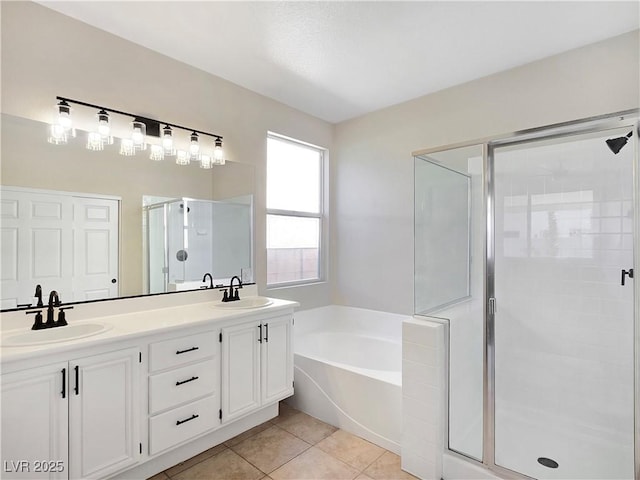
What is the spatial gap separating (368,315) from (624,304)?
2078 millimetres

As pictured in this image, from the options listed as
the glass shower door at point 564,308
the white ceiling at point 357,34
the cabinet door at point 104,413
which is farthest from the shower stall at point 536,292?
the cabinet door at point 104,413

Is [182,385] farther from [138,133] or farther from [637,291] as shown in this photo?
[637,291]

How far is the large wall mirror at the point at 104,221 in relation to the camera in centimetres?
178

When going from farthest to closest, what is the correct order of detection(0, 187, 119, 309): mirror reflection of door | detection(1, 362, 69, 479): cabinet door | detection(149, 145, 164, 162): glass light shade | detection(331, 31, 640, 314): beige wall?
detection(149, 145, 164, 162): glass light shade, detection(331, 31, 640, 314): beige wall, detection(0, 187, 119, 309): mirror reflection of door, detection(1, 362, 69, 479): cabinet door

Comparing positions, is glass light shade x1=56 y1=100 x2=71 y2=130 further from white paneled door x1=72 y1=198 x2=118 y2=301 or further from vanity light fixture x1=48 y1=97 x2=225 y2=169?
Answer: white paneled door x1=72 y1=198 x2=118 y2=301

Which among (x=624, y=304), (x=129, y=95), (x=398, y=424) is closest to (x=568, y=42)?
(x=624, y=304)

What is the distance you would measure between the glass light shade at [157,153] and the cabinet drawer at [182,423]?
1.72m

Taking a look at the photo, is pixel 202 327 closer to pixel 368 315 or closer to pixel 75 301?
pixel 75 301

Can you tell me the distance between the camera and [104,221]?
6.82 ft

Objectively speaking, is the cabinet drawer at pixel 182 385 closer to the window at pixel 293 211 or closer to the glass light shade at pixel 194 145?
the window at pixel 293 211

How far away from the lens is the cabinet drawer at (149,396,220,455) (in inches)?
70.6

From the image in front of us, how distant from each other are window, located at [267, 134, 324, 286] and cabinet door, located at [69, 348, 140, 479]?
1.63 metres

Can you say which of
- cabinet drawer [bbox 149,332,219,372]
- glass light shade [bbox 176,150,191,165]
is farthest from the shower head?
glass light shade [bbox 176,150,191,165]

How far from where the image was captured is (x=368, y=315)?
350 cm
